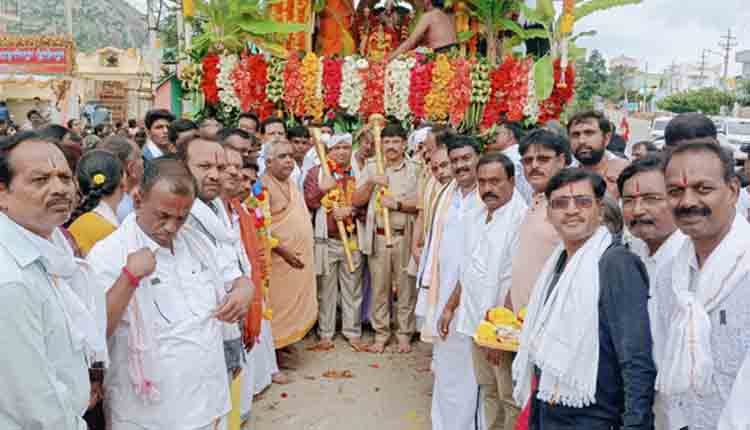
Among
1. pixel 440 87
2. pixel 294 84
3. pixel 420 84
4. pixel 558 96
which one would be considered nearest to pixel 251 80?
pixel 294 84

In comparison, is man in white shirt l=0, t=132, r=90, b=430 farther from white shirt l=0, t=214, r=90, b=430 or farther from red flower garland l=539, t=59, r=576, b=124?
red flower garland l=539, t=59, r=576, b=124

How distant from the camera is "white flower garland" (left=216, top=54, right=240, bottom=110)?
6.78 metres

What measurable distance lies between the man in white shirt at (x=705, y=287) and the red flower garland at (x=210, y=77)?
556 centimetres

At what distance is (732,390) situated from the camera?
1755 millimetres

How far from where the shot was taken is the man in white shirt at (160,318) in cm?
238

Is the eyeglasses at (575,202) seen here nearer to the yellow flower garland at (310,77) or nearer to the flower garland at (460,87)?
the flower garland at (460,87)

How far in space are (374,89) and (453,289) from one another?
317 centimetres

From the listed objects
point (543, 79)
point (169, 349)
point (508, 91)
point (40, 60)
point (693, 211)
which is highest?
point (40, 60)

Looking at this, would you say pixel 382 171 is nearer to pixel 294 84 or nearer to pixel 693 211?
pixel 294 84

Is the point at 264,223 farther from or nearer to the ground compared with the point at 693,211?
nearer to the ground

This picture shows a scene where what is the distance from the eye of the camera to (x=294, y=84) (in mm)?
6621

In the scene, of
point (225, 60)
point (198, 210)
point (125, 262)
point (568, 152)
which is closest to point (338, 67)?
point (225, 60)

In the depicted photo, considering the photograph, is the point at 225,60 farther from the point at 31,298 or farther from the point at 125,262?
the point at 31,298

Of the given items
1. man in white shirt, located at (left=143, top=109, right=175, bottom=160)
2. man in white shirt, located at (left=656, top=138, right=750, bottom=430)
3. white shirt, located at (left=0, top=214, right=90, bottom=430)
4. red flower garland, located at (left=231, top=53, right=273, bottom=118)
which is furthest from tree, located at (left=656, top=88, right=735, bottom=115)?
white shirt, located at (left=0, top=214, right=90, bottom=430)
